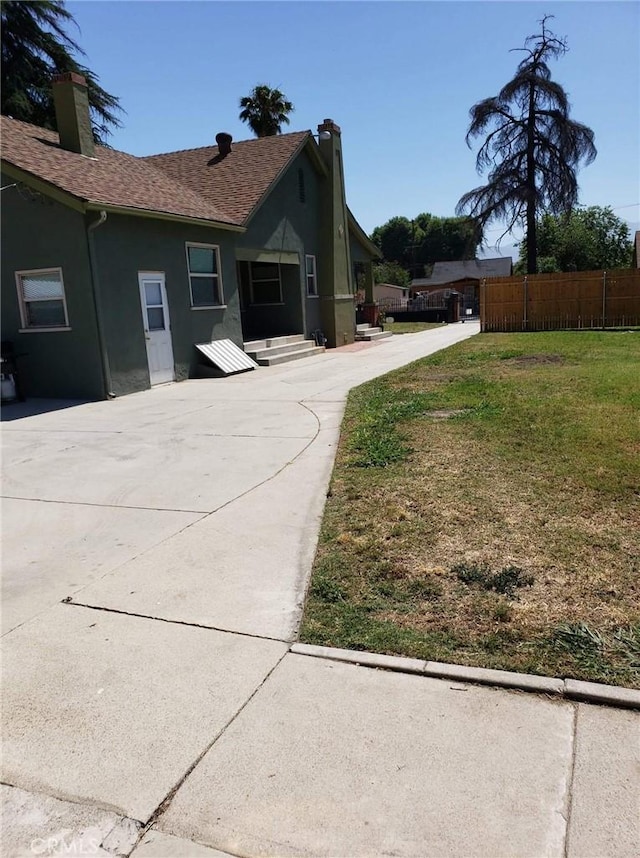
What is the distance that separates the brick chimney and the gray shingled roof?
51067 mm

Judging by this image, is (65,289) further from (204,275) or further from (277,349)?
(277,349)

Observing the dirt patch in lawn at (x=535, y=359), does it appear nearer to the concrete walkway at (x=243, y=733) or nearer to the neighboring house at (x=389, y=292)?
the concrete walkway at (x=243, y=733)

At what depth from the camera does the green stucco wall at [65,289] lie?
11.3 metres

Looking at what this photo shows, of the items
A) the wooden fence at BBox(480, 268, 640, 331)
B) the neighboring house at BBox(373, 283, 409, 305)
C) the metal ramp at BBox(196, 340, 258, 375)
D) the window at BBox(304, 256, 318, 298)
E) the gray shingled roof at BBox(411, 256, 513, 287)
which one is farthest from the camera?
the gray shingled roof at BBox(411, 256, 513, 287)

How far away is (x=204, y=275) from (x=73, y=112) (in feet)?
13.9

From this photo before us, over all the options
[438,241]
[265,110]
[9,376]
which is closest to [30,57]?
[265,110]

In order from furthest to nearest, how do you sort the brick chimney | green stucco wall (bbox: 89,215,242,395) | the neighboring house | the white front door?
the neighboring house < the white front door < the brick chimney < green stucco wall (bbox: 89,215,242,395)

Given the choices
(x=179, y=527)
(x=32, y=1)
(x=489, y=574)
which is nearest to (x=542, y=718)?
(x=489, y=574)

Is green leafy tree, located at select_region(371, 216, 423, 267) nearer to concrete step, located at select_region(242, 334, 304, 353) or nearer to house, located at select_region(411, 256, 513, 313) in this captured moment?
house, located at select_region(411, 256, 513, 313)

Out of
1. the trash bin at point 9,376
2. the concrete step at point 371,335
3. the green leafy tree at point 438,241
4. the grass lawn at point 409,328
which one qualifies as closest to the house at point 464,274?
the green leafy tree at point 438,241

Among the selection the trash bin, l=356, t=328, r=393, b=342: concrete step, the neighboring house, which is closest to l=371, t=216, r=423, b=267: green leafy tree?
the neighboring house

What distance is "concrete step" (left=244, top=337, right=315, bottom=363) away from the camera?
1637 cm

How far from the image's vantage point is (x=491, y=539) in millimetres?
4176

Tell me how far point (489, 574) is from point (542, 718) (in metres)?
1.23
